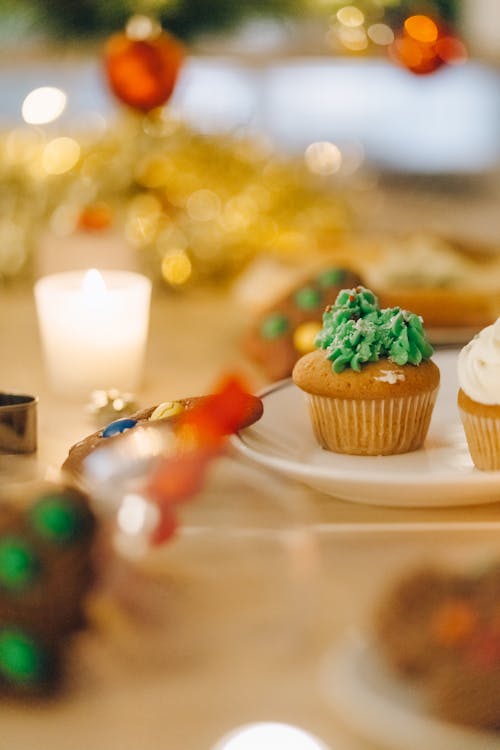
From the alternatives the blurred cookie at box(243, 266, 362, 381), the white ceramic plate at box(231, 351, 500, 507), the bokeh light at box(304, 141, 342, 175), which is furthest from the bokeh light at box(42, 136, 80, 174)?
the white ceramic plate at box(231, 351, 500, 507)

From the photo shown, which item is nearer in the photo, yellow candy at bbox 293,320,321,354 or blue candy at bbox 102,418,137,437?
blue candy at bbox 102,418,137,437

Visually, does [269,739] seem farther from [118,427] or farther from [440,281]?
[440,281]

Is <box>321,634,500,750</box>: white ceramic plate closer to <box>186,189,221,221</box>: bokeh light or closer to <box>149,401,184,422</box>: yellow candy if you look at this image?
<box>149,401,184,422</box>: yellow candy

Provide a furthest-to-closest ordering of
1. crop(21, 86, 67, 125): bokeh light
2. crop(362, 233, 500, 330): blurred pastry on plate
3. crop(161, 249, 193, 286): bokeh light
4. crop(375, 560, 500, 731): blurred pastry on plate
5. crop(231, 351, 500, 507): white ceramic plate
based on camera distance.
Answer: crop(21, 86, 67, 125): bokeh light < crop(161, 249, 193, 286): bokeh light < crop(362, 233, 500, 330): blurred pastry on plate < crop(231, 351, 500, 507): white ceramic plate < crop(375, 560, 500, 731): blurred pastry on plate

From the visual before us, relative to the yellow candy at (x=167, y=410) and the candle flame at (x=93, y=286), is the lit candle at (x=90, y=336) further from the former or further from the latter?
Result: the yellow candy at (x=167, y=410)

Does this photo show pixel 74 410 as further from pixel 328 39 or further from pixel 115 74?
pixel 328 39

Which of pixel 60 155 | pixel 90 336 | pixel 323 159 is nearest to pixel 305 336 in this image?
pixel 90 336

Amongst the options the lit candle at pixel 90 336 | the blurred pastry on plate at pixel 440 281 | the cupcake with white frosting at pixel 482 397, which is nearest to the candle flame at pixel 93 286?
the lit candle at pixel 90 336

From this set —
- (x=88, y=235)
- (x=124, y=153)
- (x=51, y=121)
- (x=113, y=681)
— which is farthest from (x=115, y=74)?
(x=113, y=681)
